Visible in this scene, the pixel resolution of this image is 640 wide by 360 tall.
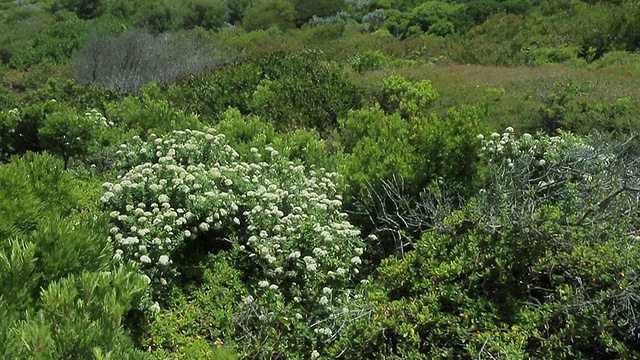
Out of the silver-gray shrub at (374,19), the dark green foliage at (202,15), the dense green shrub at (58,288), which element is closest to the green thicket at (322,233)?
the dense green shrub at (58,288)

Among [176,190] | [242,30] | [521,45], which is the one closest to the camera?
[176,190]

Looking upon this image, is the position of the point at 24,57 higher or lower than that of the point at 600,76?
lower

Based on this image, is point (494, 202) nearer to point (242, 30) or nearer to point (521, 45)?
point (521, 45)

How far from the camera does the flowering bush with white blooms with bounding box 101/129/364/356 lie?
3590mm

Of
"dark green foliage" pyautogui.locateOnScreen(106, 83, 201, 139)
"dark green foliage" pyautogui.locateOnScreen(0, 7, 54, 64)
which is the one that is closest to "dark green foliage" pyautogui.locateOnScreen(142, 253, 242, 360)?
"dark green foliage" pyautogui.locateOnScreen(106, 83, 201, 139)

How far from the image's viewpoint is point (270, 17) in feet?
92.3

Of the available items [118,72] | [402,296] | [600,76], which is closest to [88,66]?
[118,72]

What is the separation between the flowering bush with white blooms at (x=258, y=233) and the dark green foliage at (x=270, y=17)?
23719mm

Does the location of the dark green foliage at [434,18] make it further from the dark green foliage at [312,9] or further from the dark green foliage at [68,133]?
the dark green foliage at [68,133]

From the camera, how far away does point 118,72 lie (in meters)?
13.5

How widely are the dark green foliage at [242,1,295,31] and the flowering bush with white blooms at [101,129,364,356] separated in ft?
77.8

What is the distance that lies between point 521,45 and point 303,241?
1520 cm

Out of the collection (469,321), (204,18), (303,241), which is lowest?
(204,18)

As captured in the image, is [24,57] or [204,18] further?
[204,18]
